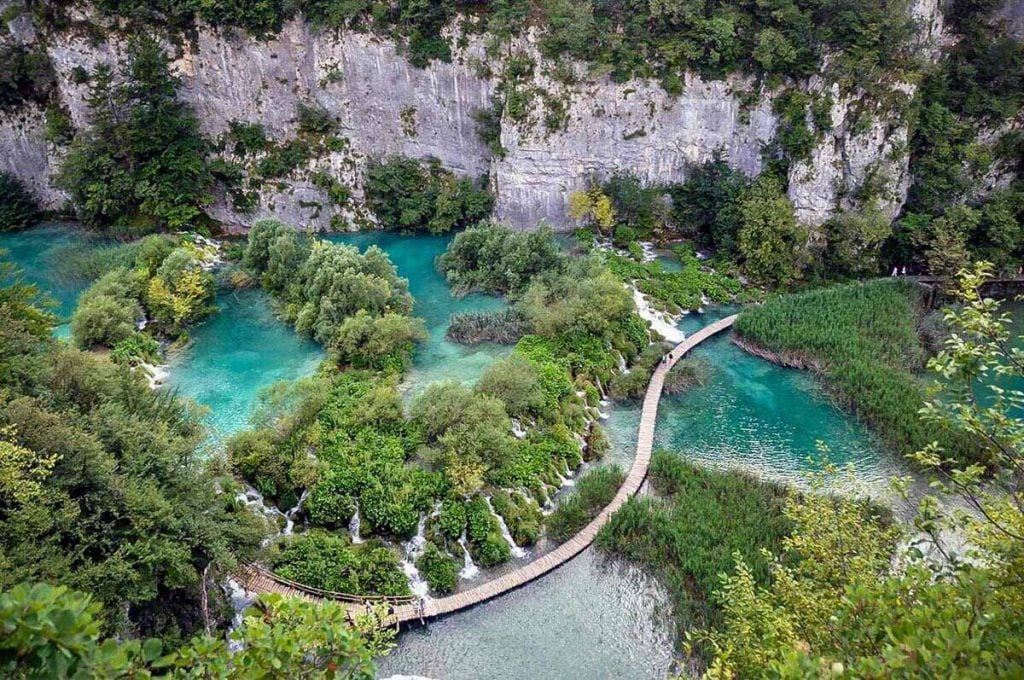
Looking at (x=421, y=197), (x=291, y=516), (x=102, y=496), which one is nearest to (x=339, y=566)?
(x=291, y=516)

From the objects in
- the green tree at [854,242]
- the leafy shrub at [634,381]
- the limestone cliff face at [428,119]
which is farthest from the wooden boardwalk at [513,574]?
the limestone cliff face at [428,119]

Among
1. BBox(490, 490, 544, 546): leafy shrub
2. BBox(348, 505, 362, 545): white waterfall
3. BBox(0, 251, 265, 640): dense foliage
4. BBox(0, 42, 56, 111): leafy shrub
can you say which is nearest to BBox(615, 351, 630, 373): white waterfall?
BBox(490, 490, 544, 546): leafy shrub

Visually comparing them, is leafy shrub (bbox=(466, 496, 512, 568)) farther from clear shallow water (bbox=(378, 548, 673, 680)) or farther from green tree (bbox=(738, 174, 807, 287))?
green tree (bbox=(738, 174, 807, 287))

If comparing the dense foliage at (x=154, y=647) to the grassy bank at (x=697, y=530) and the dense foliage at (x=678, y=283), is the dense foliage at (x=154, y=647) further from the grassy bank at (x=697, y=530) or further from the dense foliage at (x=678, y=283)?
the dense foliage at (x=678, y=283)

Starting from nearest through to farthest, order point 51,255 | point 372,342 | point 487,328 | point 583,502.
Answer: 1. point 583,502
2. point 372,342
3. point 487,328
4. point 51,255

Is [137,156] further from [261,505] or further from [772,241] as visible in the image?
[772,241]

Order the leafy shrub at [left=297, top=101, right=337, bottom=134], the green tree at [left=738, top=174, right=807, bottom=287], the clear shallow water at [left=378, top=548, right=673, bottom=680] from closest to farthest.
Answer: the clear shallow water at [left=378, top=548, right=673, bottom=680]
the green tree at [left=738, top=174, right=807, bottom=287]
the leafy shrub at [left=297, top=101, right=337, bottom=134]
